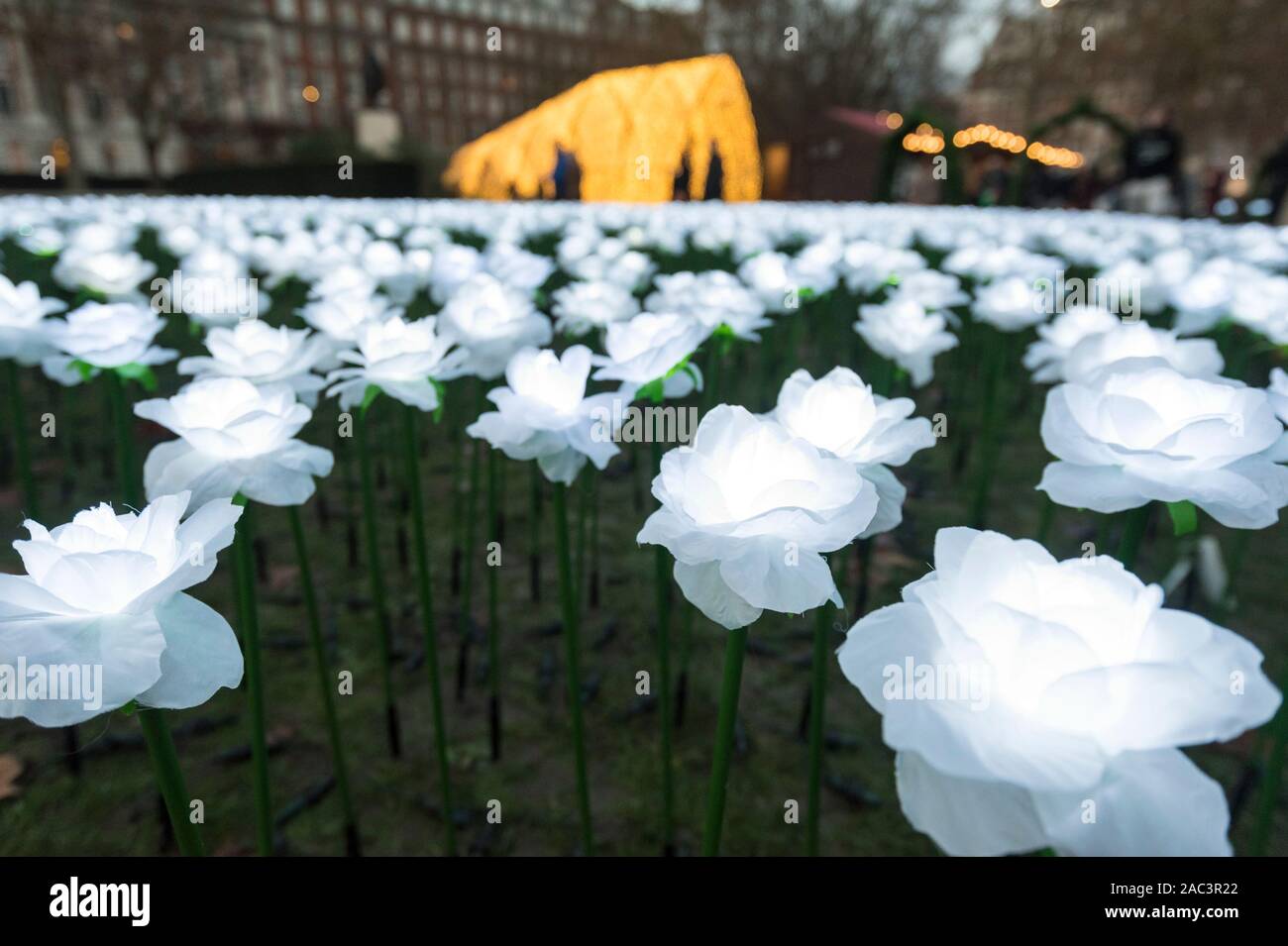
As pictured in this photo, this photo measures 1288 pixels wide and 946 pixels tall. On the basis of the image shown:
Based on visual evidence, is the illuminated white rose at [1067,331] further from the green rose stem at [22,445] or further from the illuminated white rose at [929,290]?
the green rose stem at [22,445]

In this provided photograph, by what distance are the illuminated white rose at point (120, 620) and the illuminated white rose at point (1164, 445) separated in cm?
99

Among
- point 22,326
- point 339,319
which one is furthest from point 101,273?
point 339,319

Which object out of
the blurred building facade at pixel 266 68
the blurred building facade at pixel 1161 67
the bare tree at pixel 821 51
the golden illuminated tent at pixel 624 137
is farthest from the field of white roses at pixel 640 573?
the bare tree at pixel 821 51

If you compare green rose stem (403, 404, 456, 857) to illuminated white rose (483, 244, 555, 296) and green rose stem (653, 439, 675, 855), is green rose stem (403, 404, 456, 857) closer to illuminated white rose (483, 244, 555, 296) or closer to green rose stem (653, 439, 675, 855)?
green rose stem (653, 439, 675, 855)

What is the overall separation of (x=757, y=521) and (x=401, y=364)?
2.88 ft

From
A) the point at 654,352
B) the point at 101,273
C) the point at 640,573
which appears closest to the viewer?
the point at 654,352

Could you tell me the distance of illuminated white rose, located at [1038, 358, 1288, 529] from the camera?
92cm

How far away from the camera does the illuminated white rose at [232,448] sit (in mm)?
1169

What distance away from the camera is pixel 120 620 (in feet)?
2.44

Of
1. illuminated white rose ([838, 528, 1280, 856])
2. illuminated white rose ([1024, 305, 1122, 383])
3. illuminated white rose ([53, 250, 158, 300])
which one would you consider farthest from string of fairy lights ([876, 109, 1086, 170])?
illuminated white rose ([838, 528, 1280, 856])

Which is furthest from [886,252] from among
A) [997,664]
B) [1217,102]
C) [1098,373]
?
[1217,102]

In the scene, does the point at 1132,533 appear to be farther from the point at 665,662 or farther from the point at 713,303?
the point at 713,303

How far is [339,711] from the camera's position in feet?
7.75
